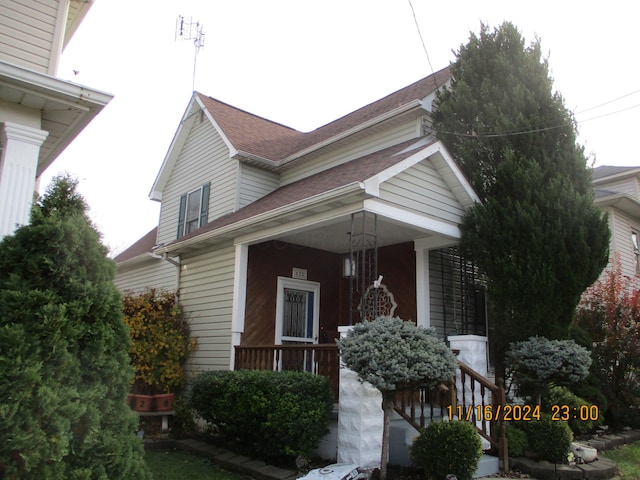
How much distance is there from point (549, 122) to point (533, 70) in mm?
1024

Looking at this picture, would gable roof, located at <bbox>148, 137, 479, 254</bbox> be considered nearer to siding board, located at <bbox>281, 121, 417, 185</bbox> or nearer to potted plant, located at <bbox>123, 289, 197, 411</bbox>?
siding board, located at <bbox>281, 121, 417, 185</bbox>

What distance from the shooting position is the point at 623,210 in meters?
15.4

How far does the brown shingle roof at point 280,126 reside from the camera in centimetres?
1108

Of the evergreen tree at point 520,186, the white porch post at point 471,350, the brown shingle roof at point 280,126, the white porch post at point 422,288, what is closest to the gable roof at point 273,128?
the brown shingle roof at point 280,126

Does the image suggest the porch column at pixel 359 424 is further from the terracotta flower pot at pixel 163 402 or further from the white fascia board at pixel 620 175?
the white fascia board at pixel 620 175

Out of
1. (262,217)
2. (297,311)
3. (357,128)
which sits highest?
(357,128)

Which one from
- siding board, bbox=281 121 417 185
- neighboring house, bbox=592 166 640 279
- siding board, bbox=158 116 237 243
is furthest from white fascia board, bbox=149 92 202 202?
neighboring house, bbox=592 166 640 279

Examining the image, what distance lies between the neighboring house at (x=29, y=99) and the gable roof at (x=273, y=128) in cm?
538

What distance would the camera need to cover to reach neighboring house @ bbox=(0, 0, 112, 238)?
5617 mm

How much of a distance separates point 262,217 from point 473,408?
4239 mm

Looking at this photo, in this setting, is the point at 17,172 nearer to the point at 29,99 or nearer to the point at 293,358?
the point at 29,99

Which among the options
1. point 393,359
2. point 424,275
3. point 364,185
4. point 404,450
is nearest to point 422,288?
point 424,275

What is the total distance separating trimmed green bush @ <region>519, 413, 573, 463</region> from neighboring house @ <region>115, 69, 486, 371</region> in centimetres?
257

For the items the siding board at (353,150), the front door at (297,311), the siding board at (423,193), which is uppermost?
the siding board at (353,150)
